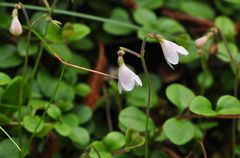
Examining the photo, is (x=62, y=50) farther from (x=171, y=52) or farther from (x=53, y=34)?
(x=171, y=52)

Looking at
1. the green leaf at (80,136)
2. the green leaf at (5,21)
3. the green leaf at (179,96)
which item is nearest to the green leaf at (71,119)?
the green leaf at (80,136)

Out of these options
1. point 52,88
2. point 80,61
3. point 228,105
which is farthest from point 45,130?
point 228,105

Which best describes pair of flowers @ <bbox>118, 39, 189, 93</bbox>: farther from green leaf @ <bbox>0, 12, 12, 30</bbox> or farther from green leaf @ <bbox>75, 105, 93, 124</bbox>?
green leaf @ <bbox>0, 12, 12, 30</bbox>

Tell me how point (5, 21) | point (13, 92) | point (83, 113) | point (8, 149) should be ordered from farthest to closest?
1. point (5, 21)
2. point (83, 113)
3. point (13, 92)
4. point (8, 149)

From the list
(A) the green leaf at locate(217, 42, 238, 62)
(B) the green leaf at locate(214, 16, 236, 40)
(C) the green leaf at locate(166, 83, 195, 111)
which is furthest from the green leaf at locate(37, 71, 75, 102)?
(B) the green leaf at locate(214, 16, 236, 40)

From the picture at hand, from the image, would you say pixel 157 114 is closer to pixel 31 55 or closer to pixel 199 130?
pixel 199 130

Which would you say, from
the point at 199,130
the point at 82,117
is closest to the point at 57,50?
the point at 82,117
